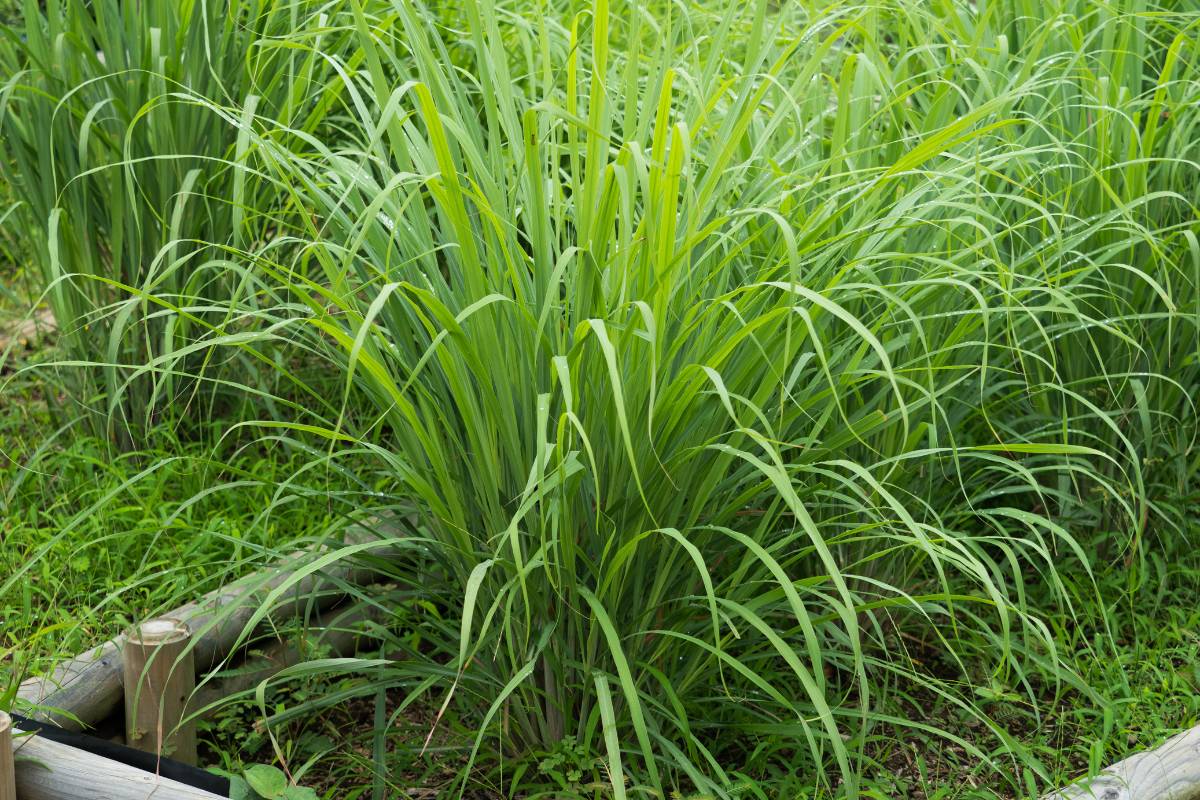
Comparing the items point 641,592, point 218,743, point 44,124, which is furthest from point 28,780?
point 44,124

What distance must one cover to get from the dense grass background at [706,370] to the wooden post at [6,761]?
42cm

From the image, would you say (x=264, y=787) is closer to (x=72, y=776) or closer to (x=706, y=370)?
(x=72, y=776)

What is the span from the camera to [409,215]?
6.84 feet

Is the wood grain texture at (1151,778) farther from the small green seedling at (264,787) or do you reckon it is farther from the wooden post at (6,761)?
the wooden post at (6,761)

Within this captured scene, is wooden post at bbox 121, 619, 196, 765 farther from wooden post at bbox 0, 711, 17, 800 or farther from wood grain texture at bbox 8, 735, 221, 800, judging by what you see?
wooden post at bbox 0, 711, 17, 800

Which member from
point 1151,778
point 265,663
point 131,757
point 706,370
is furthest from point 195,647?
point 1151,778

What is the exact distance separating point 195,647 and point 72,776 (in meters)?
0.33

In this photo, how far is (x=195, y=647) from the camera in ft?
7.52

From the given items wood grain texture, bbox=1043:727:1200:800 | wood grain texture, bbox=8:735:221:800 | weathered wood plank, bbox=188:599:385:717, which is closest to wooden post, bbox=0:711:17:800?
wood grain texture, bbox=8:735:221:800

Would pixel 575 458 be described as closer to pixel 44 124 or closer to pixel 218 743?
pixel 218 743

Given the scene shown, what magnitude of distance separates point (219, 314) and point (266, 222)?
0.24 metres

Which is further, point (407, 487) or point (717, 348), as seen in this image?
point (407, 487)

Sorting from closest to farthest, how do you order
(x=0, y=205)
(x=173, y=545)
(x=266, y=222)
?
(x=173, y=545), (x=266, y=222), (x=0, y=205)

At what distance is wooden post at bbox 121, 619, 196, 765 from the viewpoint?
7.04 ft
